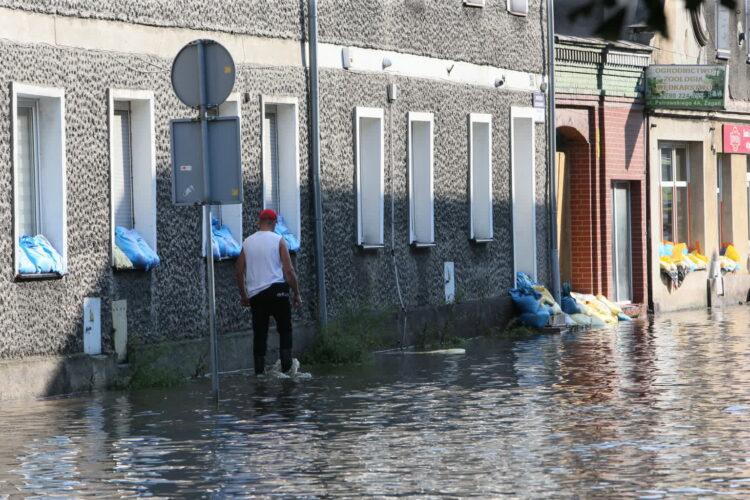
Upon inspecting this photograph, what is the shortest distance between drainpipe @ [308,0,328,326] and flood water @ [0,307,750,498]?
6.50ft

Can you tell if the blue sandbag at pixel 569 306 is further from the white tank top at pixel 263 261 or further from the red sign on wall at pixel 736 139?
the white tank top at pixel 263 261

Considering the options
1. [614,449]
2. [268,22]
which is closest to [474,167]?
[268,22]

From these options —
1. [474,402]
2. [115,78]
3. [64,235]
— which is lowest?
[474,402]

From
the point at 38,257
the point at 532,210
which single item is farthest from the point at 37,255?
the point at 532,210

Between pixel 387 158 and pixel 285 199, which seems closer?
pixel 285 199

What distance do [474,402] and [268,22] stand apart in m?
6.89

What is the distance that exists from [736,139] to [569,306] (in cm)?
1008

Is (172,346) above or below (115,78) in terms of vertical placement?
below

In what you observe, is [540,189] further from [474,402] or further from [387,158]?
[474,402]

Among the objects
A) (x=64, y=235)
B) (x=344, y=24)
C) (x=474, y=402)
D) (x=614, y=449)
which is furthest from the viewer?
(x=344, y=24)

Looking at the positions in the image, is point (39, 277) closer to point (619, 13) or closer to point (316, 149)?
point (316, 149)

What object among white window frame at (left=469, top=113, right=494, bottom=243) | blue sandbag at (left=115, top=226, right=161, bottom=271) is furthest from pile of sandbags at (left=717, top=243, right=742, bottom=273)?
blue sandbag at (left=115, top=226, right=161, bottom=271)

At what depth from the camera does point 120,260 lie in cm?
1630

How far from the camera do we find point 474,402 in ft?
44.5
